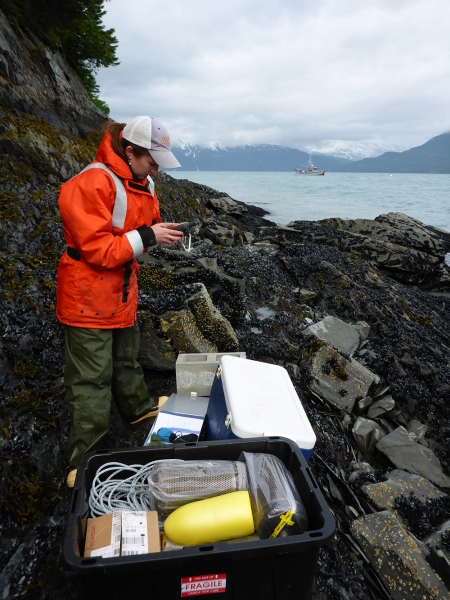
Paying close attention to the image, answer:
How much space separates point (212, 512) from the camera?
184 centimetres

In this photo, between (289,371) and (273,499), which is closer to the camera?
(273,499)

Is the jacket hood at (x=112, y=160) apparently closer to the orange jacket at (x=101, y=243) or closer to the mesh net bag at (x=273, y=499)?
the orange jacket at (x=101, y=243)

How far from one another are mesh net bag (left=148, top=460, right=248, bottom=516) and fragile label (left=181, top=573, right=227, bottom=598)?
38cm

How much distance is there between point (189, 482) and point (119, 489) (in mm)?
419

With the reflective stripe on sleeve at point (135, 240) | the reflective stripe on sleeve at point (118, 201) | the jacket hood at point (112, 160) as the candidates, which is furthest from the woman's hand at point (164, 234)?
the jacket hood at point (112, 160)

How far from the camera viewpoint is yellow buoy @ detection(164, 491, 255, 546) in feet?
5.90

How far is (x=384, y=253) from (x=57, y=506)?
12.7m

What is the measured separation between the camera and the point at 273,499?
1.88 meters

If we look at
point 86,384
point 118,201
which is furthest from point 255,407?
point 118,201

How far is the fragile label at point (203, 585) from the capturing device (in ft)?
5.50

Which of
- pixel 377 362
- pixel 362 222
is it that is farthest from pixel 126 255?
pixel 362 222

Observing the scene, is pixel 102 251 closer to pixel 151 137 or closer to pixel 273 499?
pixel 151 137

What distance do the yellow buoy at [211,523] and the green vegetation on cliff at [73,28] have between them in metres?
14.0

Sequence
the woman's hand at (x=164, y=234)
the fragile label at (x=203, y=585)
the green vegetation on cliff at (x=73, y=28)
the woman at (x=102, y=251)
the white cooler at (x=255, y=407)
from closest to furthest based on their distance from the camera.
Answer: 1. the fragile label at (x=203, y=585)
2. the white cooler at (x=255, y=407)
3. the woman at (x=102, y=251)
4. the woman's hand at (x=164, y=234)
5. the green vegetation on cliff at (x=73, y=28)
